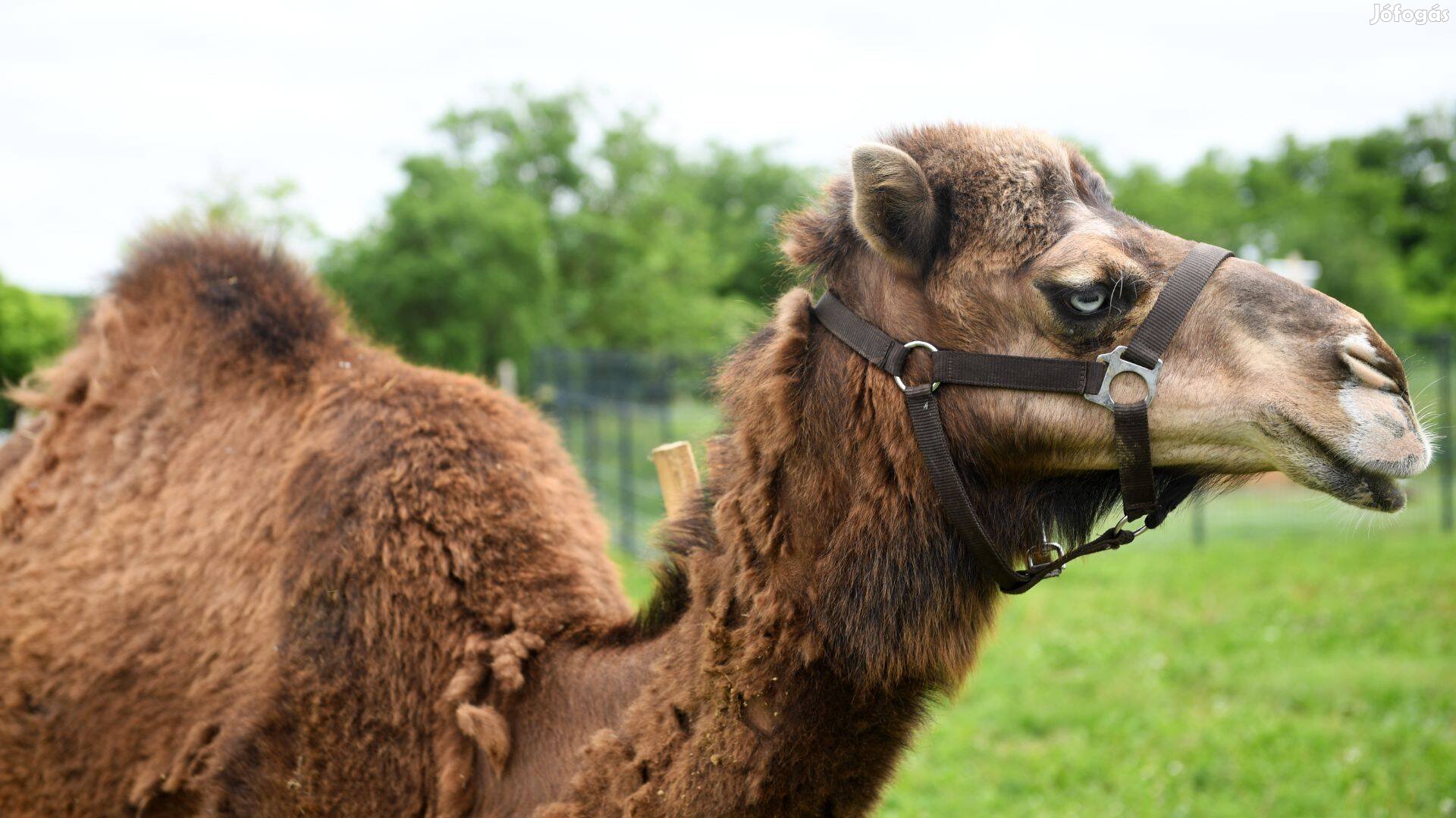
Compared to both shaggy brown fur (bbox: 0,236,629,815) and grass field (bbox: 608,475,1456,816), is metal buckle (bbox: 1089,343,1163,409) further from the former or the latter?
shaggy brown fur (bbox: 0,236,629,815)

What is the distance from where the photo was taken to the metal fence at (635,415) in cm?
1395

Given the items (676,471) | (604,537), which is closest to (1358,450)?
(676,471)

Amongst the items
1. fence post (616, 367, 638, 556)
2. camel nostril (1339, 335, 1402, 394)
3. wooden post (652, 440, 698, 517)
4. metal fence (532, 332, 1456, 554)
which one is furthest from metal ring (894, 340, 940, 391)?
fence post (616, 367, 638, 556)

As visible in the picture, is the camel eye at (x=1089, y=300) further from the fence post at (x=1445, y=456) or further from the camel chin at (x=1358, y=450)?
the fence post at (x=1445, y=456)

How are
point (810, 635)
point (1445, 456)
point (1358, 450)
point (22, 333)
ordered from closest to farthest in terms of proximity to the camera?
1. point (1358, 450)
2. point (810, 635)
3. point (22, 333)
4. point (1445, 456)

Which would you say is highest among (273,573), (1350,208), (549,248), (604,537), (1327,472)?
(1327,472)

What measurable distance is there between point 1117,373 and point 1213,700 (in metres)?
5.96

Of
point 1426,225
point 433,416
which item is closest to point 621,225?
point 433,416

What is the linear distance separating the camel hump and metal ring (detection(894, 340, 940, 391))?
1958 mm

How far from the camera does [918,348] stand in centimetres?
238

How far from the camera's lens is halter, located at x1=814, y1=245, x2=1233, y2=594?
2201mm

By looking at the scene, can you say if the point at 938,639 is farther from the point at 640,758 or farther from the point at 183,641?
the point at 183,641

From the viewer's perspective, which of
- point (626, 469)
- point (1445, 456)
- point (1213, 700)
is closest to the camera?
point (1213, 700)

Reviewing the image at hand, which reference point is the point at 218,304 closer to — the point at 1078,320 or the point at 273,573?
the point at 273,573
